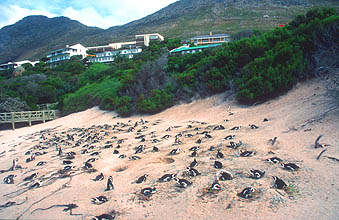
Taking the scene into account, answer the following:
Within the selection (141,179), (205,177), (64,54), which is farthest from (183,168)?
(64,54)

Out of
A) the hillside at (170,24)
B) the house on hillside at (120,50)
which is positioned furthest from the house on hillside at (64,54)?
the hillside at (170,24)

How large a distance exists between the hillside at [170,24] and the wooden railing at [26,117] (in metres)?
44.3

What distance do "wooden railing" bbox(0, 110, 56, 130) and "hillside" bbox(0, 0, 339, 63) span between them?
44.3m

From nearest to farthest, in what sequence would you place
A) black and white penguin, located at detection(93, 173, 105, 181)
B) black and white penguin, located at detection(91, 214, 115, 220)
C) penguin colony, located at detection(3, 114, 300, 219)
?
black and white penguin, located at detection(91, 214, 115, 220), penguin colony, located at detection(3, 114, 300, 219), black and white penguin, located at detection(93, 173, 105, 181)

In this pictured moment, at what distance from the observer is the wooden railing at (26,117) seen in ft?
70.3

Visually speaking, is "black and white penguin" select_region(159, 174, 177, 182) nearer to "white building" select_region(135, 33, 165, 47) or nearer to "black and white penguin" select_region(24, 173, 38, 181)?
"black and white penguin" select_region(24, 173, 38, 181)

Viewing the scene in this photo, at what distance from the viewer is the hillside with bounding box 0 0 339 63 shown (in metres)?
62.3

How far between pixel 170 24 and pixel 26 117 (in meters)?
65.8

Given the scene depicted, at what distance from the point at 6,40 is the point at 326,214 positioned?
14725 cm

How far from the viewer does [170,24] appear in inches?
3127

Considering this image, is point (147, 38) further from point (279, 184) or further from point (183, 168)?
point (279, 184)

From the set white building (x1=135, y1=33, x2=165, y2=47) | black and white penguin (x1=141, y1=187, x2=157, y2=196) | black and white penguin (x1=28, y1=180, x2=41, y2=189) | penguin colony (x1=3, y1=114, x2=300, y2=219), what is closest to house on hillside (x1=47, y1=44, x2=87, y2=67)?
→ white building (x1=135, y1=33, x2=165, y2=47)

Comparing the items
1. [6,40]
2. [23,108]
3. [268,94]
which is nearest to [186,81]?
[268,94]

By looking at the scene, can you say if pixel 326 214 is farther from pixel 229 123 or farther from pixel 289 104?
pixel 289 104
